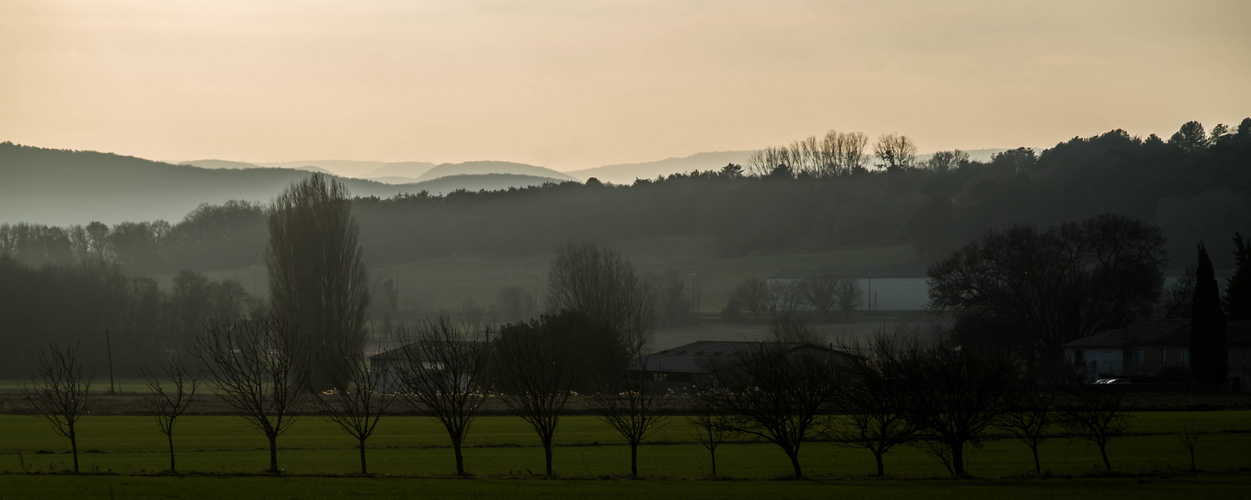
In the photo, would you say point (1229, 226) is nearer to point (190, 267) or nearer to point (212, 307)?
point (212, 307)

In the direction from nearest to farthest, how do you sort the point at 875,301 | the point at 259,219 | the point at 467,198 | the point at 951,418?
the point at 951,418 < the point at 875,301 < the point at 259,219 < the point at 467,198

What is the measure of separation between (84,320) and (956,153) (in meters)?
124

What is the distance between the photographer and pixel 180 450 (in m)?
35.0

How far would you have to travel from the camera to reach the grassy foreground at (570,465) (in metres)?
24.9

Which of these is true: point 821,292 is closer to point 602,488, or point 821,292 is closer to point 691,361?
point 691,361

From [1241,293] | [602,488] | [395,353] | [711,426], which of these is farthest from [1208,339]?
[602,488]

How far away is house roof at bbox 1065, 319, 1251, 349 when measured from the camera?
63.5 meters

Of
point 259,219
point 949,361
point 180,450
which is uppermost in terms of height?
point 259,219

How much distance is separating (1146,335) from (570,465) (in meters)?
45.4

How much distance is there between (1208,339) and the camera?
57.0 meters

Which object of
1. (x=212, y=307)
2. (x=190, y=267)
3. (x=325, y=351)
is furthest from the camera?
(x=190, y=267)

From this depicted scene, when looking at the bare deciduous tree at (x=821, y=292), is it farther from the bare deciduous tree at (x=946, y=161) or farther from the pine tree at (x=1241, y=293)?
the bare deciduous tree at (x=946, y=161)

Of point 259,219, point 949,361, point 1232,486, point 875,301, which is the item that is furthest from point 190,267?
point 1232,486

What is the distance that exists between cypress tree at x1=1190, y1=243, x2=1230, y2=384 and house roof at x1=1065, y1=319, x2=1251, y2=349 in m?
4.09
